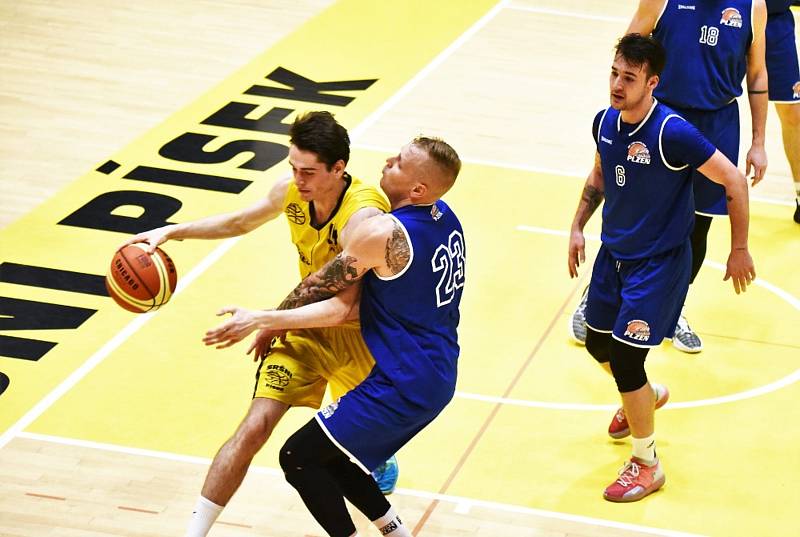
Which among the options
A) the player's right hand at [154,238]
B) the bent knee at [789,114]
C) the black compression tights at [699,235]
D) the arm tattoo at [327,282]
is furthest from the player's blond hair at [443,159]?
the bent knee at [789,114]

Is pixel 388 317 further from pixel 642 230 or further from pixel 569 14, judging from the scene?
pixel 569 14

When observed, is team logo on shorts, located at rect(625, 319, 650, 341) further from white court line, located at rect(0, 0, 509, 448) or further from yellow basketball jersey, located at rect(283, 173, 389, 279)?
white court line, located at rect(0, 0, 509, 448)

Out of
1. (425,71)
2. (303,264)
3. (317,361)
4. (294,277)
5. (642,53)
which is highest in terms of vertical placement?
(642,53)

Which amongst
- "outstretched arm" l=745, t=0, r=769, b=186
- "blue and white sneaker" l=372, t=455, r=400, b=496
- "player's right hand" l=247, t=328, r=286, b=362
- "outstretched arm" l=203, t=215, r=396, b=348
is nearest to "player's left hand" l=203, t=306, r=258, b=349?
"outstretched arm" l=203, t=215, r=396, b=348

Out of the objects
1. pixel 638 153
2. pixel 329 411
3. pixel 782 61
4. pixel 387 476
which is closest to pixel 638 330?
pixel 638 153

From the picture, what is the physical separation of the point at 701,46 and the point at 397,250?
3.24 metres

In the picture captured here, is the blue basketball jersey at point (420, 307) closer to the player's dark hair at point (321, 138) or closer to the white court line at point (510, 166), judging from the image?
the player's dark hair at point (321, 138)

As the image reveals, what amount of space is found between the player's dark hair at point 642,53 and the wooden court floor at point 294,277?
2081 mm

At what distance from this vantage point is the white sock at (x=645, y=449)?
691 cm

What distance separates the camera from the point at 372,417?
580cm

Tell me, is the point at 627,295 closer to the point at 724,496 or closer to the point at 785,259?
the point at 724,496

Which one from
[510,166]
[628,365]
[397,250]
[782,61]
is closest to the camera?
[397,250]

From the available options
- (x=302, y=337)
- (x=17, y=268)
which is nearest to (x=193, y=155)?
(x=17, y=268)

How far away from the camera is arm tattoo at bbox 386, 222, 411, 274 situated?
569 centimetres
